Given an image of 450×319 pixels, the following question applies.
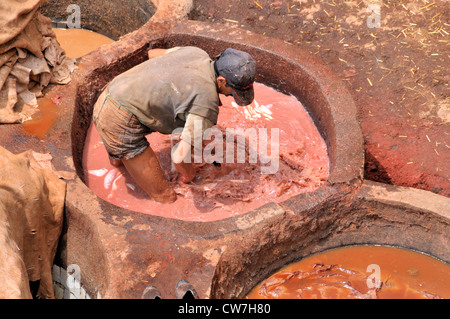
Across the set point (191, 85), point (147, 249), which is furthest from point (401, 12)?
point (147, 249)

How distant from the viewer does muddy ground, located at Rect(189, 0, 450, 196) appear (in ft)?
16.3

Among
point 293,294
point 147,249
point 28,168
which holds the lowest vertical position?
point 293,294

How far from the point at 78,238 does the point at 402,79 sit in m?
3.21

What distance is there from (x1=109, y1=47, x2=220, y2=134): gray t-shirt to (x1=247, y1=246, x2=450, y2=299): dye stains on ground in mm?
1260

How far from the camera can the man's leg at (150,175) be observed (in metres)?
4.45

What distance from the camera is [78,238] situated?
4176 mm

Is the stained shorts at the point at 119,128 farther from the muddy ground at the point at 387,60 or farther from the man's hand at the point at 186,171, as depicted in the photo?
the muddy ground at the point at 387,60

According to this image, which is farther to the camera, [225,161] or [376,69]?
[376,69]

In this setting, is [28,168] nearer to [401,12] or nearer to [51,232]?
[51,232]

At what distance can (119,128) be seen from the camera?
14.0 feet
